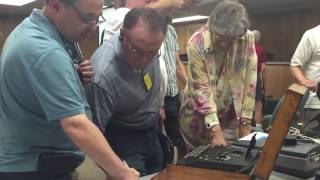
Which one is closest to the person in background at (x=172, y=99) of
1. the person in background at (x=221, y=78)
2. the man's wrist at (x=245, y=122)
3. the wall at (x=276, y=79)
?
the person in background at (x=221, y=78)

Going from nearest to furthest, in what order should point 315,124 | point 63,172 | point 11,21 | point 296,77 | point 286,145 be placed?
point 63,172, point 286,145, point 315,124, point 296,77, point 11,21

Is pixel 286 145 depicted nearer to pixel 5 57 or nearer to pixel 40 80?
pixel 40 80

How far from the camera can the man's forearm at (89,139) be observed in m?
1.04

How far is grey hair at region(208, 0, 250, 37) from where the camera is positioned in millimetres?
1623

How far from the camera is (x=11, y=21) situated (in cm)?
947

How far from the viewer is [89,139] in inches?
41.1

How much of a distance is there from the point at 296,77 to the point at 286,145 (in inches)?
59.0

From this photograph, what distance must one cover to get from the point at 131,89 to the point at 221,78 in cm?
50

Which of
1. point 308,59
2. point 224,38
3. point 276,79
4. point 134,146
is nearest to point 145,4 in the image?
point 224,38

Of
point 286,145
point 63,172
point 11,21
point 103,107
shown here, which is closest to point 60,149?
point 63,172

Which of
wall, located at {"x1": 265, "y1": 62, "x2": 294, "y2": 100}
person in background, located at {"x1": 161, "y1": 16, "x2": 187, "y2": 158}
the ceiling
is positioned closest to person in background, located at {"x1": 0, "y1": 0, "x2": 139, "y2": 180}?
person in background, located at {"x1": 161, "y1": 16, "x2": 187, "y2": 158}

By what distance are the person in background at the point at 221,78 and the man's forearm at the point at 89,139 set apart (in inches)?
26.8

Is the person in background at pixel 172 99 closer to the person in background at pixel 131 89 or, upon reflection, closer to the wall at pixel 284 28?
the person in background at pixel 131 89

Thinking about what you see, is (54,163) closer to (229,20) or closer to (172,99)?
(229,20)
